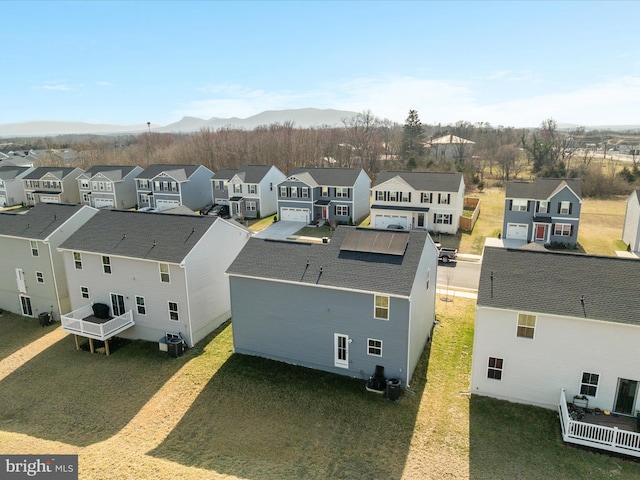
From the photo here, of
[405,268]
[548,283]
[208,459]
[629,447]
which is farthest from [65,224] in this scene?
→ [629,447]

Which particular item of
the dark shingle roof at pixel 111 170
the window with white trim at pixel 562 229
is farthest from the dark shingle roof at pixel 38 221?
the window with white trim at pixel 562 229

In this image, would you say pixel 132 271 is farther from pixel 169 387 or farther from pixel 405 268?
pixel 405 268

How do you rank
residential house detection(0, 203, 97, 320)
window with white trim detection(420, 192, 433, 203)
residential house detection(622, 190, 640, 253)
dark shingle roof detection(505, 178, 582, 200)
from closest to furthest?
residential house detection(0, 203, 97, 320), residential house detection(622, 190, 640, 253), dark shingle roof detection(505, 178, 582, 200), window with white trim detection(420, 192, 433, 203)

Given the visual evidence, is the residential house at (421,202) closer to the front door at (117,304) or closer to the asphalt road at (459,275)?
the asphalt road at (459,275)

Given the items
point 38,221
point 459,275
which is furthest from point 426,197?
point 38,221

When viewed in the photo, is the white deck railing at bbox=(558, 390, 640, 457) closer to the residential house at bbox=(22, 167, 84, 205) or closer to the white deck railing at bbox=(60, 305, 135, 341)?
the white deck railing at bbox=(60, 305, 135, 341)

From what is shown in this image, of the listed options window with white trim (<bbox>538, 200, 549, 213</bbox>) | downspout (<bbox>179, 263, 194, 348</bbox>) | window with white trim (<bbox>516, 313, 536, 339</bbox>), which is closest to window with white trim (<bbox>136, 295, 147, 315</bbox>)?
downspout (<bbox>179, 263, 194, 348</bbox>)
